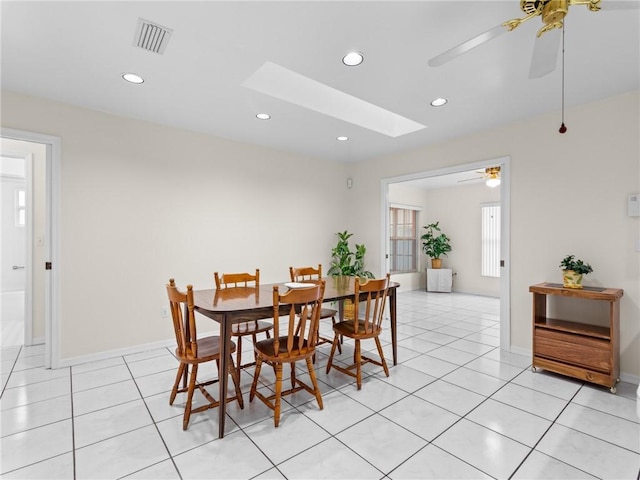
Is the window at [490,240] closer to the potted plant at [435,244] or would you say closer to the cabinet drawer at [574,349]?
the potted plant at [435,244]

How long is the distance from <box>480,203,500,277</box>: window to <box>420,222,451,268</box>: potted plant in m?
0.82

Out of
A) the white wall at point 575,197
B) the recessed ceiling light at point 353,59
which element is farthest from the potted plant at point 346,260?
the recessed ceiling light at point 353,59

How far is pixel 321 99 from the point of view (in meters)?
3.35

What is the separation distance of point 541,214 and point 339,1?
9.74ft

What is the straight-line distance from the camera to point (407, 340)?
13.0 ft

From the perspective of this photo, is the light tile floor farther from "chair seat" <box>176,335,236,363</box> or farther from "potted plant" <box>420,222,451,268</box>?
"potted plant" <box>420,222,451,268</box>

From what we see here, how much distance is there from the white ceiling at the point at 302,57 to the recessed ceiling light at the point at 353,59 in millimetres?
53

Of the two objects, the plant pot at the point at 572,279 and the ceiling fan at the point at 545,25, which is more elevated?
the ceiling fan at the point at 545,25

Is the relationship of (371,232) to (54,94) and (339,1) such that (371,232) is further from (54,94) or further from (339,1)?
(54,94)

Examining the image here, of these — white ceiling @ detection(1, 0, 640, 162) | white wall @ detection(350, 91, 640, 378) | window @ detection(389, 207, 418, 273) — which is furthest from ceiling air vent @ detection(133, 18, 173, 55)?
window @ detection(389, 207, 418, 273)

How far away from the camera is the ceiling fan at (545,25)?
57.9 inches

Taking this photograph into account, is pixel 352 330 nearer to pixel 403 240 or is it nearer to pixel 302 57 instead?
pixel 302 57

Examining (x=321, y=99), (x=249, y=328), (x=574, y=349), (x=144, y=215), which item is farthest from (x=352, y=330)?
(x=144, y=215)

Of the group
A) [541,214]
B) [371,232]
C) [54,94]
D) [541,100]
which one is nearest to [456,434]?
[541,214]
